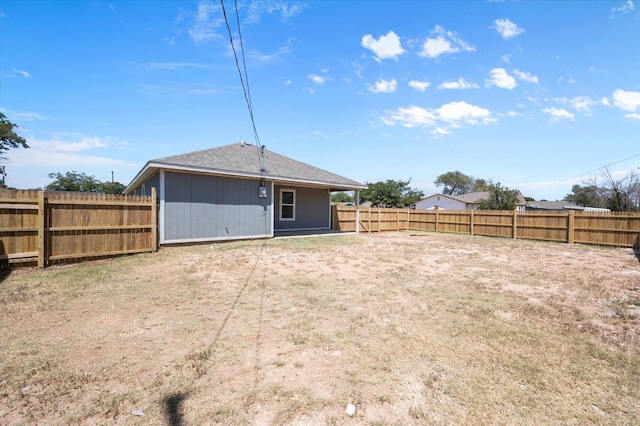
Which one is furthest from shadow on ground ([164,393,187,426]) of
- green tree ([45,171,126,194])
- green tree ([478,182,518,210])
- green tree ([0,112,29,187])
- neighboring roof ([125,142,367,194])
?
green tree ([45,171,126,194])

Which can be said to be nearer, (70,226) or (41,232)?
(41,232)

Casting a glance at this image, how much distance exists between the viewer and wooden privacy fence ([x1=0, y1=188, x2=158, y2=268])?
602 cm

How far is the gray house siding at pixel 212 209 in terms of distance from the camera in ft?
31.2

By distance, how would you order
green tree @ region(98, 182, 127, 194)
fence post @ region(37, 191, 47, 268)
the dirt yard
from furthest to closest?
green tree @ region(98, 182, 127, 194) < fence post @ region(37, 191, 47, 268) < the dirt yard

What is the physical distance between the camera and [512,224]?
1480cm

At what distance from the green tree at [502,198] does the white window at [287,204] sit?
59.3 ft

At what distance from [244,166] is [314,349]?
384 inches

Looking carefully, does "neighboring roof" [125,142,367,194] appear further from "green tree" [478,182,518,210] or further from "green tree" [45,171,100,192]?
"green tree" [45,171,100,192]

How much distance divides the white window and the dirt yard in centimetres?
880

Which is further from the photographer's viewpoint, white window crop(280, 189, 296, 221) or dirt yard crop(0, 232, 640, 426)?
white window crop(280, 189, 296, 221)

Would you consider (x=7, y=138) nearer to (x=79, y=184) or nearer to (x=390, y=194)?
(x=79, y=184)

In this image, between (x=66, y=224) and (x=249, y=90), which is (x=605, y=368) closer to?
(x=249, y=90)

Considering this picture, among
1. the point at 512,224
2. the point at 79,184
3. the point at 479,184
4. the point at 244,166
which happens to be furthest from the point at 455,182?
the point at 79,184

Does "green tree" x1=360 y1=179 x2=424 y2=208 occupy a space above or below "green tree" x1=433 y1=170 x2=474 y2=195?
below
